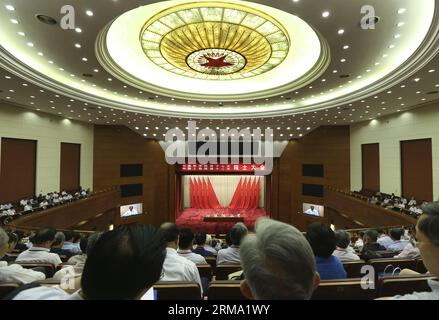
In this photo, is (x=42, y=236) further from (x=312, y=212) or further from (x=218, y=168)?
(x=312, y=212)

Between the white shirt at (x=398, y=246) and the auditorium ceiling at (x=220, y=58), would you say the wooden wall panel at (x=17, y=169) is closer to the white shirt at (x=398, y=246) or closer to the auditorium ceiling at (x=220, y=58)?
the auditorium ceiling at (x=220, y=58)

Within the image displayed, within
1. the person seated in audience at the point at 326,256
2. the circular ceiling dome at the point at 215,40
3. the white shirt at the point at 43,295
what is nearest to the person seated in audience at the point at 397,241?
the person seated in audience at the point at 326,256

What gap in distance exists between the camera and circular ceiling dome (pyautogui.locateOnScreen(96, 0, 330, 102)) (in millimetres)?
5970

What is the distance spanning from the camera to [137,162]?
15875mm

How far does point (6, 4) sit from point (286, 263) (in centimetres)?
635

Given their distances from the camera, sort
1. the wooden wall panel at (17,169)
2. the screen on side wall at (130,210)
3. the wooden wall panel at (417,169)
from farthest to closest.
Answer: the screen on side wall at (130,210)
the wooden wall panel at (417,169)
the wooden wall panel at (17,169)

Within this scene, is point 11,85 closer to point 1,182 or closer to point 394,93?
point 1,182

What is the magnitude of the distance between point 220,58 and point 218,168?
1027 cm

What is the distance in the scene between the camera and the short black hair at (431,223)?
1.11m

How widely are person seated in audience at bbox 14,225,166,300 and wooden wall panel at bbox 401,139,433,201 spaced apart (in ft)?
43.7

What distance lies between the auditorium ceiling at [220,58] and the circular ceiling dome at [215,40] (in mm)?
29

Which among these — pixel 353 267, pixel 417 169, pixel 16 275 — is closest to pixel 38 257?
pixel 16 275
